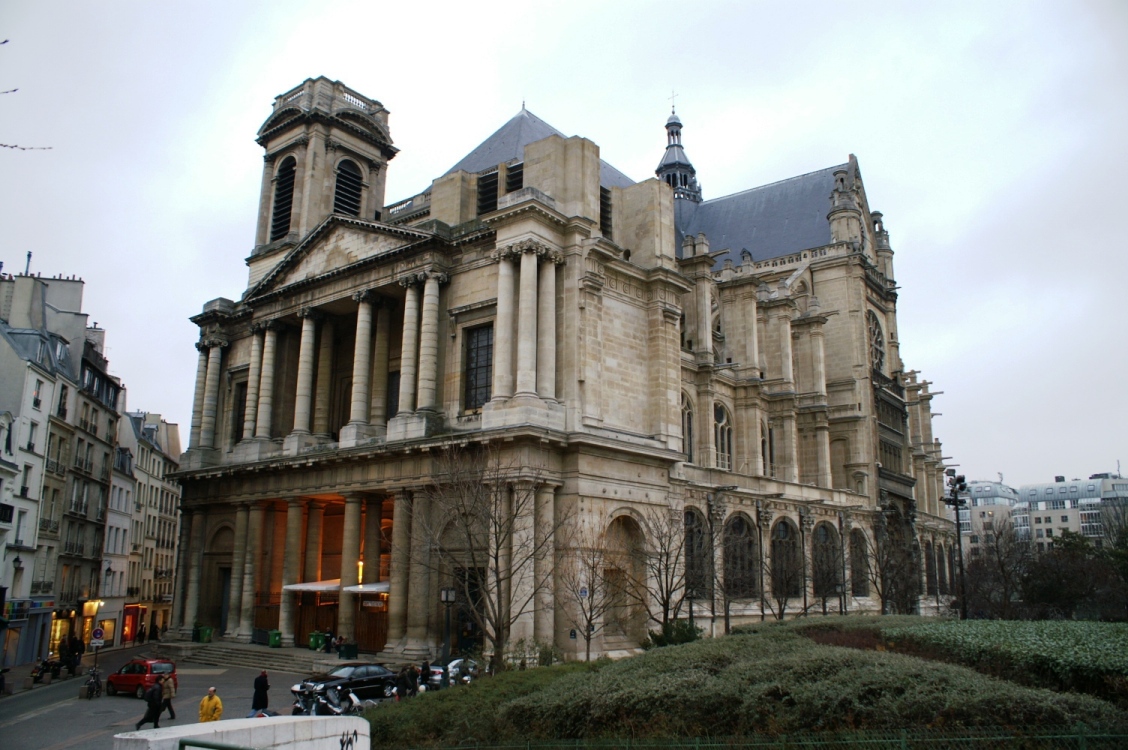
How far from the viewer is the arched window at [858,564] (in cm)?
4653

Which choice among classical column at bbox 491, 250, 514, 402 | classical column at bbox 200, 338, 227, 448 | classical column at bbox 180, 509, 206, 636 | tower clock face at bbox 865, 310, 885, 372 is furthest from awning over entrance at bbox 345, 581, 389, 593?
tower clock face at bbox 865, 310, 885, 372

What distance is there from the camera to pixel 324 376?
3972cm

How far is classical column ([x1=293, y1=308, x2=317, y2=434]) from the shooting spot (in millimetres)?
37438

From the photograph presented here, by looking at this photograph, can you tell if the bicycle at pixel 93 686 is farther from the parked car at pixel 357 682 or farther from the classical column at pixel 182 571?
the classical column at pixel 182 571

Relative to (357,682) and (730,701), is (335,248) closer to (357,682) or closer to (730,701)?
(357,682)

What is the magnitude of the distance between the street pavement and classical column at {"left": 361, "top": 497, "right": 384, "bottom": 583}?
4.89 meters

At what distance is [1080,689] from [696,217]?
192ft

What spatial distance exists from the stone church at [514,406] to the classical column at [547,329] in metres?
0.08

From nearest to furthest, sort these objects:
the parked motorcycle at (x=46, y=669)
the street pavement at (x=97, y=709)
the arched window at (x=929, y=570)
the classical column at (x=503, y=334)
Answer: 1. the street pavement at (x=97, y=709)
2. the classical column at (x=503, y=334)
3. the parked motorcycle at (x=46, y=669)
4. the arched window at (x=929, y=570)

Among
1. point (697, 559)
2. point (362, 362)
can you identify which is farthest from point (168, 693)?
point (697, 559)

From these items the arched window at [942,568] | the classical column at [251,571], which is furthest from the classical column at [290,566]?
the arched window at [942,568]

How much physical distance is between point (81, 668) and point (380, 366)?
18368mm

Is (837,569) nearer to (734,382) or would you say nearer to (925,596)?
(734,382)

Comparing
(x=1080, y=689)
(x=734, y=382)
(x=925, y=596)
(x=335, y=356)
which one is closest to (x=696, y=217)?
(x=734, y=382)
